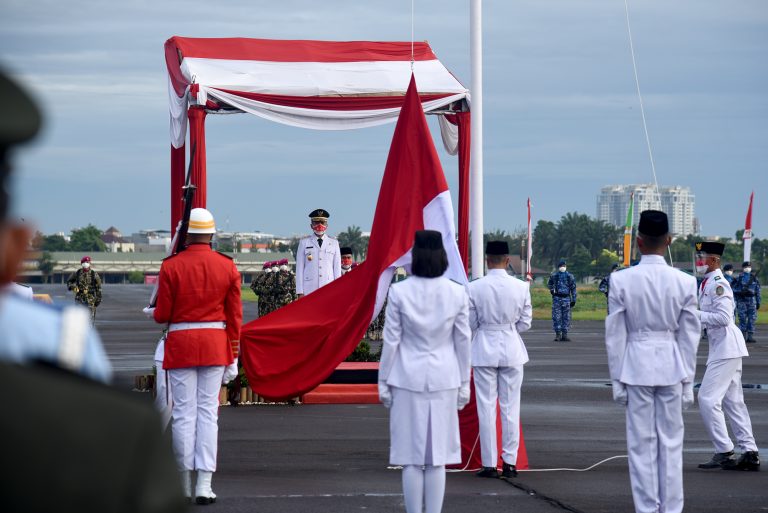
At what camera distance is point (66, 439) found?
46.1 inches

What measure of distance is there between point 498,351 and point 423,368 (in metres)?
2.53

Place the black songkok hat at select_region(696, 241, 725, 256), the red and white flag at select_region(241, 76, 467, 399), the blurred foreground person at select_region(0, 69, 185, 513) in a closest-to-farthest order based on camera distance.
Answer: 1. the blurred foreground person at select_region(0, 69, 185, 513)
2. the red and white flag at select_region(241, 76, 467, 399)
3. the black songkok hat at select_region(696, 241, 725, 256)

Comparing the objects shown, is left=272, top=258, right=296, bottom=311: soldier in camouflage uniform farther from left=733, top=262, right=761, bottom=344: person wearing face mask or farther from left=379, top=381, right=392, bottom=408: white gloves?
left=379, top=381, right=392, bottom=408: white gloves

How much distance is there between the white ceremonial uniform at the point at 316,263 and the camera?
687 inches

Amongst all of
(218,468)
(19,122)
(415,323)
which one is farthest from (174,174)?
(19,122)

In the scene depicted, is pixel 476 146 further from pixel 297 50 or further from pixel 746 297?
pixel 746 297

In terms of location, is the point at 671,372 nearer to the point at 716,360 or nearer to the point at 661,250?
the point at 661,250

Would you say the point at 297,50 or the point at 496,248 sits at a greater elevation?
the point at 297,50

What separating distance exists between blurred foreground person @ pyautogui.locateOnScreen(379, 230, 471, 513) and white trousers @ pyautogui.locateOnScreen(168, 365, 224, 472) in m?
1.66

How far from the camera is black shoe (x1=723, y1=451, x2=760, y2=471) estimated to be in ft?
32.6

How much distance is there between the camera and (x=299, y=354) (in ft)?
36.3

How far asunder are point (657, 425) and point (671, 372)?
0.37 meters

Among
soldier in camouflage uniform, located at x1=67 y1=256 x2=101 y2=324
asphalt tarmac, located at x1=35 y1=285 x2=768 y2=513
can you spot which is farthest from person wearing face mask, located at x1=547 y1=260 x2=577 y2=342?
asphalt tarmac, located at x1=35 y1=285 x2=768 y2=513

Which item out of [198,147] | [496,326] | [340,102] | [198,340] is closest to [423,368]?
[198,340]
